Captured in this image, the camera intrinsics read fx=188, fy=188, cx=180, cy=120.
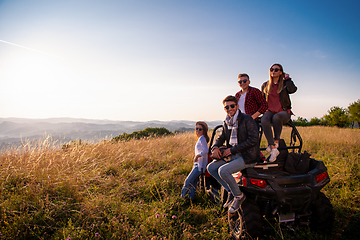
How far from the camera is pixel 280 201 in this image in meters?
2.59

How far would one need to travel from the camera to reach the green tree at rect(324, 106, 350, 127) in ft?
105

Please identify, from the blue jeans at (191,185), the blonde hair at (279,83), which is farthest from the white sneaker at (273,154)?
the blue jeans at (191,185)

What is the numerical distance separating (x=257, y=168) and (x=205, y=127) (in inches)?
77.6

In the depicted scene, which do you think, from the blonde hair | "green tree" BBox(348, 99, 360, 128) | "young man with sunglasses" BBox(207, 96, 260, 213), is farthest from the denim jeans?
"green tree" BBox(348, 99, 360, 128)

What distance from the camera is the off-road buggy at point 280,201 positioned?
2.61 metres

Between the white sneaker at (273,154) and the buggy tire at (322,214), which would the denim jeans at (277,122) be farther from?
the buggy tire at (322,214)

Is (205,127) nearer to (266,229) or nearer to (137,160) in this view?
(266,229)

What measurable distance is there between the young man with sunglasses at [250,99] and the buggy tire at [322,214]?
1.87m

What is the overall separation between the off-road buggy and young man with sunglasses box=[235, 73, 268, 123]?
1.45 meters

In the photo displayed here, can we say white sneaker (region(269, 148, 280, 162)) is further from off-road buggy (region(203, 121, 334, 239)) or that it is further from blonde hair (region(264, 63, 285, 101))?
blonde hair (region(264, 63, 285, 101))

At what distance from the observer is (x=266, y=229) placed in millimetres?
2781

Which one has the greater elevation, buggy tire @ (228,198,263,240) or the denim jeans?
the denim jeans

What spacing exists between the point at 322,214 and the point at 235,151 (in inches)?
62.7

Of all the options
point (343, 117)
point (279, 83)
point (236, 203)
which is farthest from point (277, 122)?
point (343, 117)
